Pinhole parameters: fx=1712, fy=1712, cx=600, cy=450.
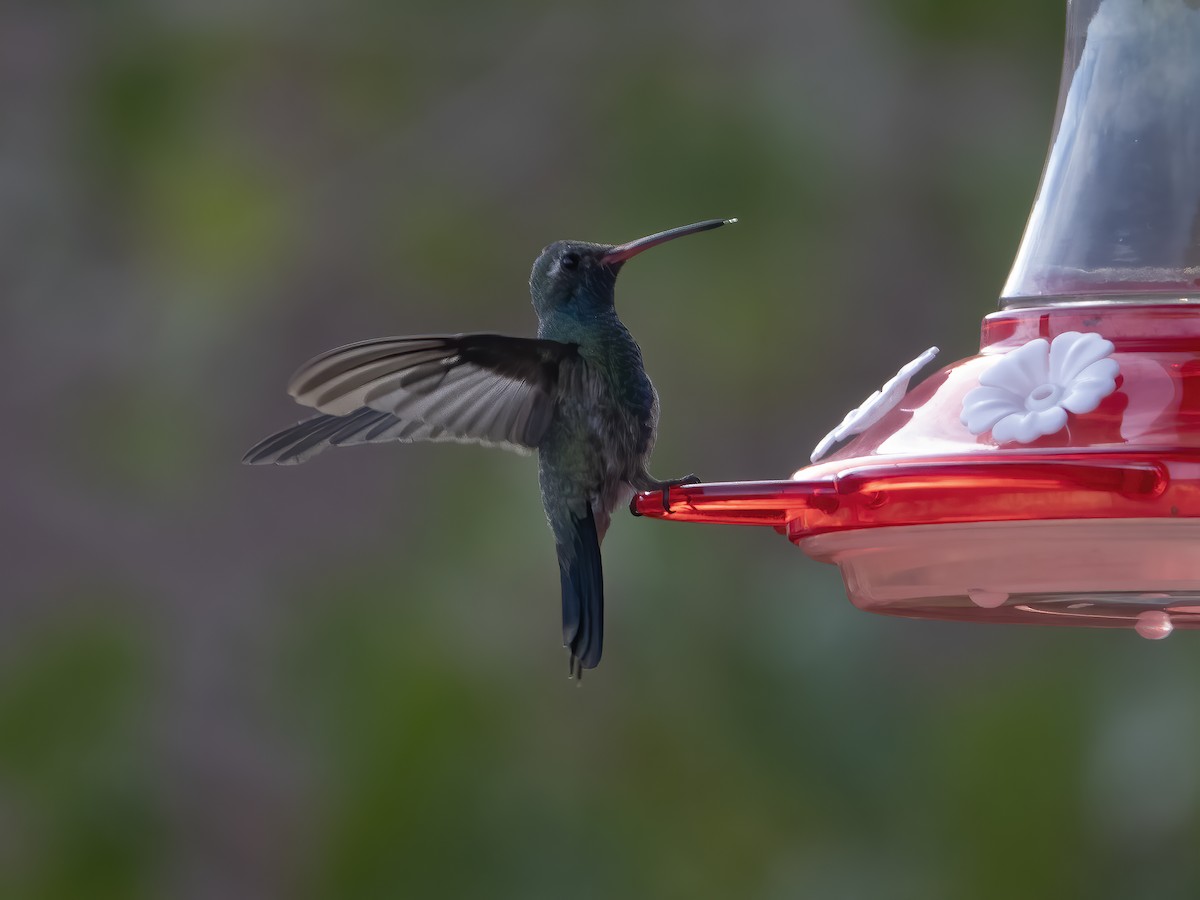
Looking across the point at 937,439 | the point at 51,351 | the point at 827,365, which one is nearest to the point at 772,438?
the point at 827,365

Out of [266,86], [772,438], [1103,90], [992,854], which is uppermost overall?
[266,86]

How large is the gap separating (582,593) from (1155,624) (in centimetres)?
111

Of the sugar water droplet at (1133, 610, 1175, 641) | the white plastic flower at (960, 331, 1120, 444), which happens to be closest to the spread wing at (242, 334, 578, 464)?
the white plastic flower at (960, 331, 1120, 444)

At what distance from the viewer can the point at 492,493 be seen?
5902 millimetres

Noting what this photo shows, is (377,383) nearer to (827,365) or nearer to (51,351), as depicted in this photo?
(827,365)

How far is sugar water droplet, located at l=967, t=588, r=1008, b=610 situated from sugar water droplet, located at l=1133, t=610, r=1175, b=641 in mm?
321

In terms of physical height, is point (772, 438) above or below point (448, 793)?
above

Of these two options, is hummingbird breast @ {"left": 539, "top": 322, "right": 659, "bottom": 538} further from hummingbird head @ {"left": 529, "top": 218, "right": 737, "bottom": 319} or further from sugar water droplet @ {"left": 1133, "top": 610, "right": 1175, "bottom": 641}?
sugar water droplet @ {"left": 1133, "top": 610, "right": 1175, "bottom": 641}

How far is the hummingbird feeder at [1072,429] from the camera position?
223 cm

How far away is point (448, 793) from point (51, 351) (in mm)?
2485

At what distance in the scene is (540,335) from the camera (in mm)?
3566

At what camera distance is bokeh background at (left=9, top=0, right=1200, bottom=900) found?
5.79 m

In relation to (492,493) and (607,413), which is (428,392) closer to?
(607,413)

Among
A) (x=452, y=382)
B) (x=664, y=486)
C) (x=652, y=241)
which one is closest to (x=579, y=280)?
(x=652, y=241)
